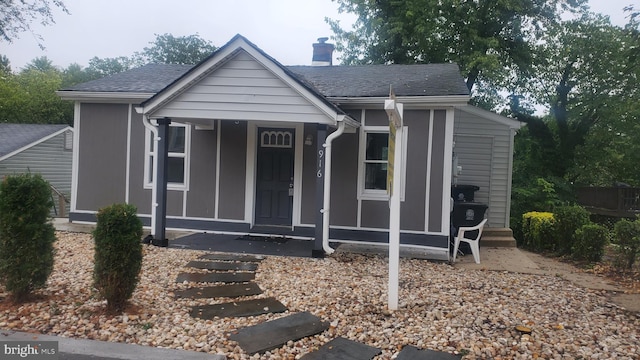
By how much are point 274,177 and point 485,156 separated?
215 inches

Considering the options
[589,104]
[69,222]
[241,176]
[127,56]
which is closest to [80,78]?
[127,56]

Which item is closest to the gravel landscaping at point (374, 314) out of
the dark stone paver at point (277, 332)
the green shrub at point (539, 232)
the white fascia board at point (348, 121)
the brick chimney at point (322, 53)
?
the dark stone paver at point (277, 332)

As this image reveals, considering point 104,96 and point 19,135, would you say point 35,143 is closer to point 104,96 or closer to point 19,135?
point 19,135

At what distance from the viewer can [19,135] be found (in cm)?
1784

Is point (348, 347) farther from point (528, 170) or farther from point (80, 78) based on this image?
point (80, 78)

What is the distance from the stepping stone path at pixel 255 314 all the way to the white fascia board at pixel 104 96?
4293mm

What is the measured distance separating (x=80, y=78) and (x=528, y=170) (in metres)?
33.0

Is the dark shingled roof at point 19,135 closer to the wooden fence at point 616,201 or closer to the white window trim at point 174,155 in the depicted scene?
the white window trim at point 174,155

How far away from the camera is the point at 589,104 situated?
18.2m

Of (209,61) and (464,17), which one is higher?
(464,17)

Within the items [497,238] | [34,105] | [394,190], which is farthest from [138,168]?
[34,105]

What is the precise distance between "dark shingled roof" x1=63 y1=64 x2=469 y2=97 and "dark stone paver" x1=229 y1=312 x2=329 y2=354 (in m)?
4.29

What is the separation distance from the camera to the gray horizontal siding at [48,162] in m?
16.5

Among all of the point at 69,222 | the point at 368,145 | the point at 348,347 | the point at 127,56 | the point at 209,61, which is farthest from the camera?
the point at 127,56
